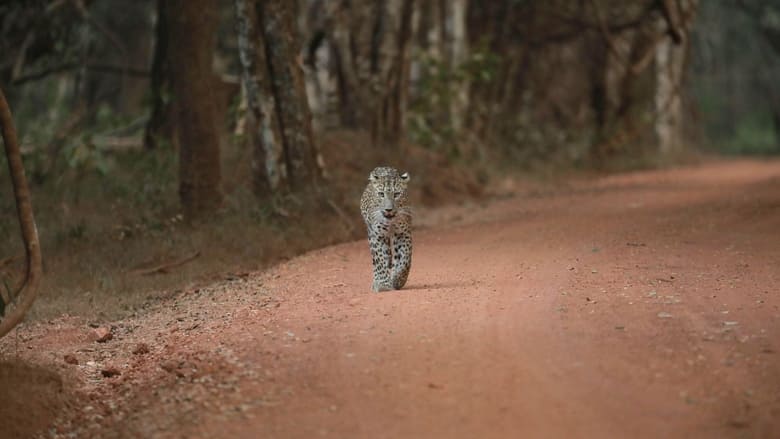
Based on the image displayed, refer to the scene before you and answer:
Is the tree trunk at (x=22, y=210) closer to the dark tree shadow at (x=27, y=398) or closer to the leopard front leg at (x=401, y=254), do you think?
the dark tree shadow at (x=27, y=398)

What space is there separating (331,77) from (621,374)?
44.8 ft


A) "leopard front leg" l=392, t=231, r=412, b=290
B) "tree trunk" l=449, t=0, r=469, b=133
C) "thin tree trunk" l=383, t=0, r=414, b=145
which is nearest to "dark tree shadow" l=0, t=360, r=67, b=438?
"leopard front leg" l=392, t=231, r=412, b=290

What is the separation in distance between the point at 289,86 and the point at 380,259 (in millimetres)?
6546

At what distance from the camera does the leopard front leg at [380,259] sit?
32.2 ft

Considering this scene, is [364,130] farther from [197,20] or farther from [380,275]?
[380,275]

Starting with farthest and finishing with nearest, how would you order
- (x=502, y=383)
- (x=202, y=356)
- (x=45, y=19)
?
(x=45, y=19) < (x=202, y=356) < (x=502, y=383)

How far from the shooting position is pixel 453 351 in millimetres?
7812

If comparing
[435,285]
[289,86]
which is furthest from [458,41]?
[435,285]

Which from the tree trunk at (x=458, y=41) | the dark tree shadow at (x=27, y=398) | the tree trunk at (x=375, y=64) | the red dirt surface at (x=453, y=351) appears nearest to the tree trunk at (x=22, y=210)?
the dark tree shadow at (x=27, y=398)

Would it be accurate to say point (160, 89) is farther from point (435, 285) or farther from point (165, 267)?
point (435, 285)

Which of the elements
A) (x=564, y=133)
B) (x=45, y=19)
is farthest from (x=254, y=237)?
(x=564, y=133)

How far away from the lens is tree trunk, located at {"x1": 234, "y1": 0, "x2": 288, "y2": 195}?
15.7m

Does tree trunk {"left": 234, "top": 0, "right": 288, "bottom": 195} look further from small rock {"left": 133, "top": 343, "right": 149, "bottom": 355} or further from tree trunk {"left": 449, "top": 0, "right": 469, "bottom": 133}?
tree trunk {"left": 449, "top": 0, "right": 469, "bottom": 133}

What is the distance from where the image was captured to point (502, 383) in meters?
7.22
